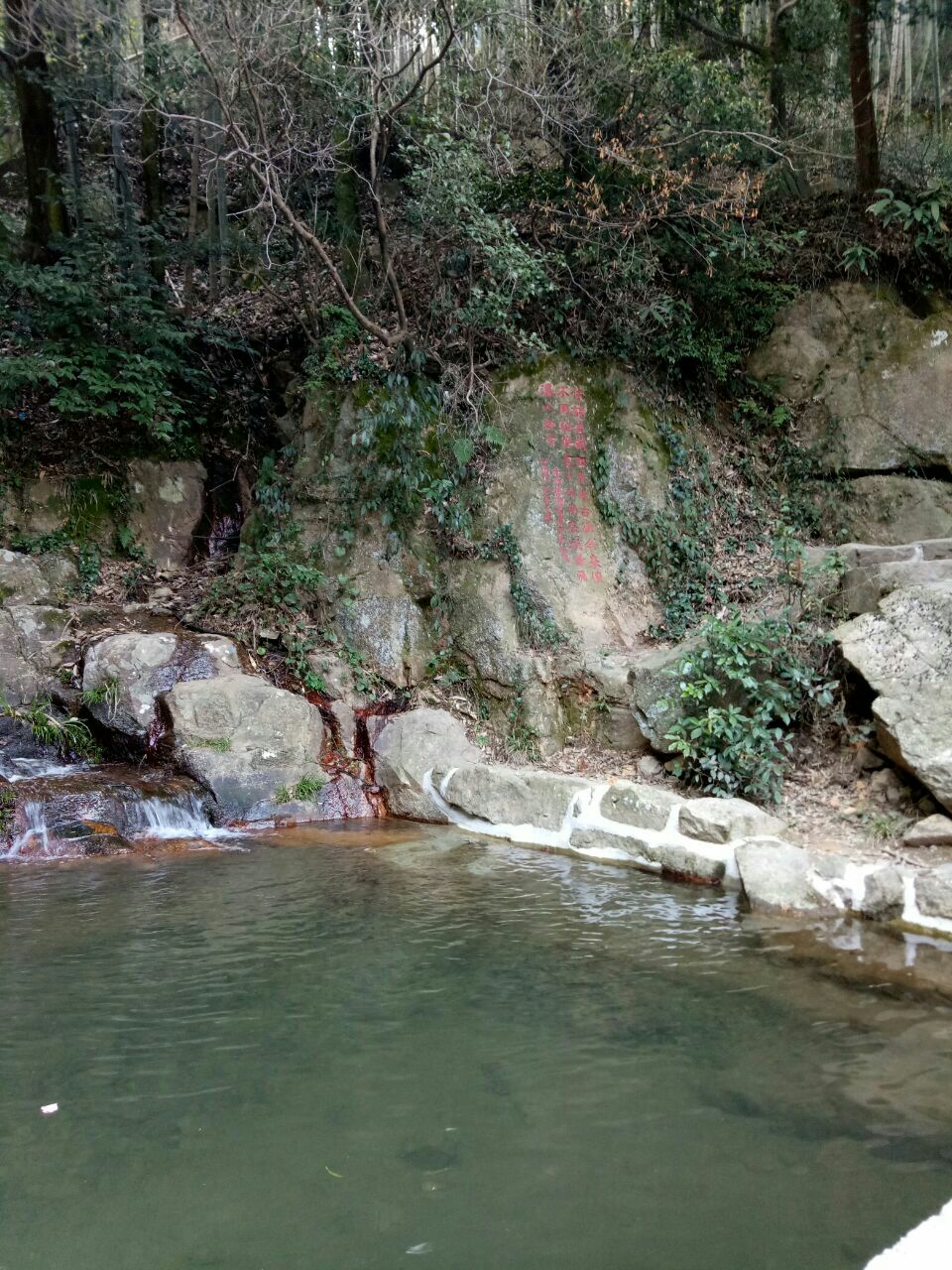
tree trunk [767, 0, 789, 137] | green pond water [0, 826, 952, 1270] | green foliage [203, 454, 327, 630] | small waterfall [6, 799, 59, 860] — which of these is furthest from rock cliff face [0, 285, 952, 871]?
tree trunk [767, 0, 789, 137]

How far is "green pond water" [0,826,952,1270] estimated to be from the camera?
272 cm

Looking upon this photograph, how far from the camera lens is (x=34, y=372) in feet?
32.0

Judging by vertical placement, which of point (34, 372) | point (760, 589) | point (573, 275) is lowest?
point (760, 589)

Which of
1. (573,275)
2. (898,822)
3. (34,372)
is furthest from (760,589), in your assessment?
(34,372)

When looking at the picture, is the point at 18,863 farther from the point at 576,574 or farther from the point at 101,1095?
the point at 576,574

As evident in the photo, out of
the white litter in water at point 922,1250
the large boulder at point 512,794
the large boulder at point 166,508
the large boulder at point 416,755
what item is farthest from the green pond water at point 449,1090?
the large boulder at point 166,508

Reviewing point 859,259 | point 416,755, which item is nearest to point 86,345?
point 416,755

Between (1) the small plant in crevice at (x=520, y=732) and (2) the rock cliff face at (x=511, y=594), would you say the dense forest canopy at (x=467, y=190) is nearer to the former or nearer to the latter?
(2) the rock cliff face at (x=511, y=594)

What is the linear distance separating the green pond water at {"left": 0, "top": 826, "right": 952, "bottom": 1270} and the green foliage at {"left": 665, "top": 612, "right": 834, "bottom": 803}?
1457mm

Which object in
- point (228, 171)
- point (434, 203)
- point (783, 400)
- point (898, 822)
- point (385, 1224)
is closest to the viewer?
point (385, 1224)

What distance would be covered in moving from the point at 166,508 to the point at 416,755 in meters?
5.39

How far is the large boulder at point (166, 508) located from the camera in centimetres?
1104

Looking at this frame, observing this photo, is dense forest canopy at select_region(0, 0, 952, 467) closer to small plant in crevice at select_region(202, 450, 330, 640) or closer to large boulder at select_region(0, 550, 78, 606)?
large boulder at select_region(0, 550, 78, 606)

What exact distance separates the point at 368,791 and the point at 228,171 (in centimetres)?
1096
